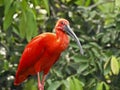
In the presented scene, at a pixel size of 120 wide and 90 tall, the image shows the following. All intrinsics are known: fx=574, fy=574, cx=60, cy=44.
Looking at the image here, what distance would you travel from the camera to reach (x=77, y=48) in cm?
569

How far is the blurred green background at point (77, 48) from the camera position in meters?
5.40

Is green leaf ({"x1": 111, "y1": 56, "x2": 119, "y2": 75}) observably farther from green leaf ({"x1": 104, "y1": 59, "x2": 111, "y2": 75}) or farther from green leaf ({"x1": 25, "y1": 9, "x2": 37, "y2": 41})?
green leaf ({"x1": 25, "y1": 9, "x2": 37, "y2": 41})

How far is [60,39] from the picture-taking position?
4.38 metres

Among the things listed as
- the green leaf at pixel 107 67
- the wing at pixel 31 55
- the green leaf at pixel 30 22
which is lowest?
the green leaf at pixel 107 67

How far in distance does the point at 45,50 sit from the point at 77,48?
1.18 m

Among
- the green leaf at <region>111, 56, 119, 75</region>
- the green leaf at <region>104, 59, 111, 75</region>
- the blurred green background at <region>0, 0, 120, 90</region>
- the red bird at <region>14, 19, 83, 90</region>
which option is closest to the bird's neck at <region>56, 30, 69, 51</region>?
the red bird at <region>14, 19, 83, 90</region>

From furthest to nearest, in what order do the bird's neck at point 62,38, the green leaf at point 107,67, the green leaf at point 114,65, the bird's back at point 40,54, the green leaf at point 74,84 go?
the green leaf at point 107,67
the green leaf at point 114,65
the green leaf at point 74,84
the bird's back at point 40,54
the bird's neck at point 62,38

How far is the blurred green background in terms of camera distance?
540cm

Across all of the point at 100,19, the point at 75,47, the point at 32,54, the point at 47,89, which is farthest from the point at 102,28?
the point at 32,54

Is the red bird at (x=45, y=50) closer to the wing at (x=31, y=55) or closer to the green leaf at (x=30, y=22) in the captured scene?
the wing at (x=31, y=55)

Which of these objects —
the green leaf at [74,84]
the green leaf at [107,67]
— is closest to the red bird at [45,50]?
the green leaf at [74,84]

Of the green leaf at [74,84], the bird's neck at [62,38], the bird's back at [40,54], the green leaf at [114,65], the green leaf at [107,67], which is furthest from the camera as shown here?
the green leaf at [107,67]

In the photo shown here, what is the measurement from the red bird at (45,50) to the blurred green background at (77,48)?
408 mm

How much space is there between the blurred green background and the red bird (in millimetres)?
408
